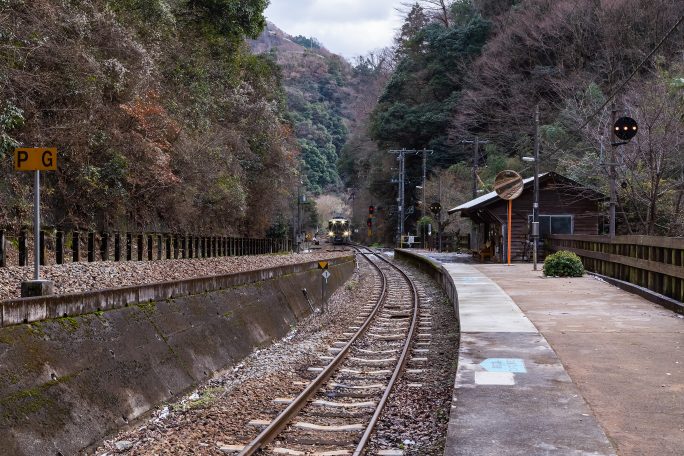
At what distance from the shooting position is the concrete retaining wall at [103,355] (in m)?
6.37

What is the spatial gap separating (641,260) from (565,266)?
20.6 ft

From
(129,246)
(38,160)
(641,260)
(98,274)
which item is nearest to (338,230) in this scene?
(129,246)

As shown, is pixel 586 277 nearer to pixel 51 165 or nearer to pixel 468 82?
pixel 51 165

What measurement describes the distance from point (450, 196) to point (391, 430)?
168 ft

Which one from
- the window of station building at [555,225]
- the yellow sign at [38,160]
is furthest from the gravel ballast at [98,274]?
the window of station building at [555,225]

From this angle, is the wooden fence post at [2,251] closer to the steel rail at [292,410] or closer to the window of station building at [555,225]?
the steel rail at [292,410]

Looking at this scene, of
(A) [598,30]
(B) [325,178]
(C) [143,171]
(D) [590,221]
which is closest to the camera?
(C) [143,171]

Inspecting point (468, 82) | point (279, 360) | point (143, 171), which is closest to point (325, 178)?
point (468, 82)

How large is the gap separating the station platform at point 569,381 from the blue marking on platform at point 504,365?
0.04 ft

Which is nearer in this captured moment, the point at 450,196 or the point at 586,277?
the point at 586,277

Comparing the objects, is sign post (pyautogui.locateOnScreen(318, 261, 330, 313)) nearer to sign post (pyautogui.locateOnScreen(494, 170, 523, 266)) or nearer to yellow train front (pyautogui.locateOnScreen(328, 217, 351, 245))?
sign post (pyautogui.locateOnScreen(494, 170, 523, 266))

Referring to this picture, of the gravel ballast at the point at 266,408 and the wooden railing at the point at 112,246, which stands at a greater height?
the wooden railing at the point at 112,246

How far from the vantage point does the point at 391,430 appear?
7.45 metres

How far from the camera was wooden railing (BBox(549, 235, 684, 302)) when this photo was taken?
12.8 metres
